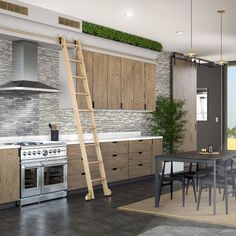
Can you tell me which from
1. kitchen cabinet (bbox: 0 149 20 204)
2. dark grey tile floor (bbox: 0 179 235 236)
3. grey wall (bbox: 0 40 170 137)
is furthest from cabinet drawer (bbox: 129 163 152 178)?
kitchen cabinet (bbox: 0 149 20 204)

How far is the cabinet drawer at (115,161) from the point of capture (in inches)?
316

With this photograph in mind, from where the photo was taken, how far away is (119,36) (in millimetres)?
8648

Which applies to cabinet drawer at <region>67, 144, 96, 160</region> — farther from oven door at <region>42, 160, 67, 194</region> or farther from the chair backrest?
the chair backrest

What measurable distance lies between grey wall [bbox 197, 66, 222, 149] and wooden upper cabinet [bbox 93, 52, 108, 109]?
17.7 feet

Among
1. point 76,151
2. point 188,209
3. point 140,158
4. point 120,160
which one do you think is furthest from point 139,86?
point 188,209

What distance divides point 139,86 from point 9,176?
4.00 meters

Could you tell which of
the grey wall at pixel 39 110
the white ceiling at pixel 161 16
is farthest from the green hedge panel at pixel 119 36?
the grey wall at pixel 39 110

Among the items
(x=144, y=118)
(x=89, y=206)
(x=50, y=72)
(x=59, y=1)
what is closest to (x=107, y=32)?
(x=50, y=72)

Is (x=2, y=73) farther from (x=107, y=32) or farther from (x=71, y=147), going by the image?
(x=107, y=32)

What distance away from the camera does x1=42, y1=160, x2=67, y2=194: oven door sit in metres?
6.66

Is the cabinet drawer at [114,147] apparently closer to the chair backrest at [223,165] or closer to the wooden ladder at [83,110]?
the wooden ladder at [83,110]

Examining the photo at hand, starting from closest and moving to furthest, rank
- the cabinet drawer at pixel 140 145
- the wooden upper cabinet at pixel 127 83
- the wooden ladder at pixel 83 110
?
the wooden ladder at pixel 83 110 → the cabinet drawer at pixel 140 145 → the wooden upper cabinet at pixel 127 83

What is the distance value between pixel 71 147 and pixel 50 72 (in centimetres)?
145

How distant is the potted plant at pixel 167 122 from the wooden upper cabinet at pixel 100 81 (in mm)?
2012
